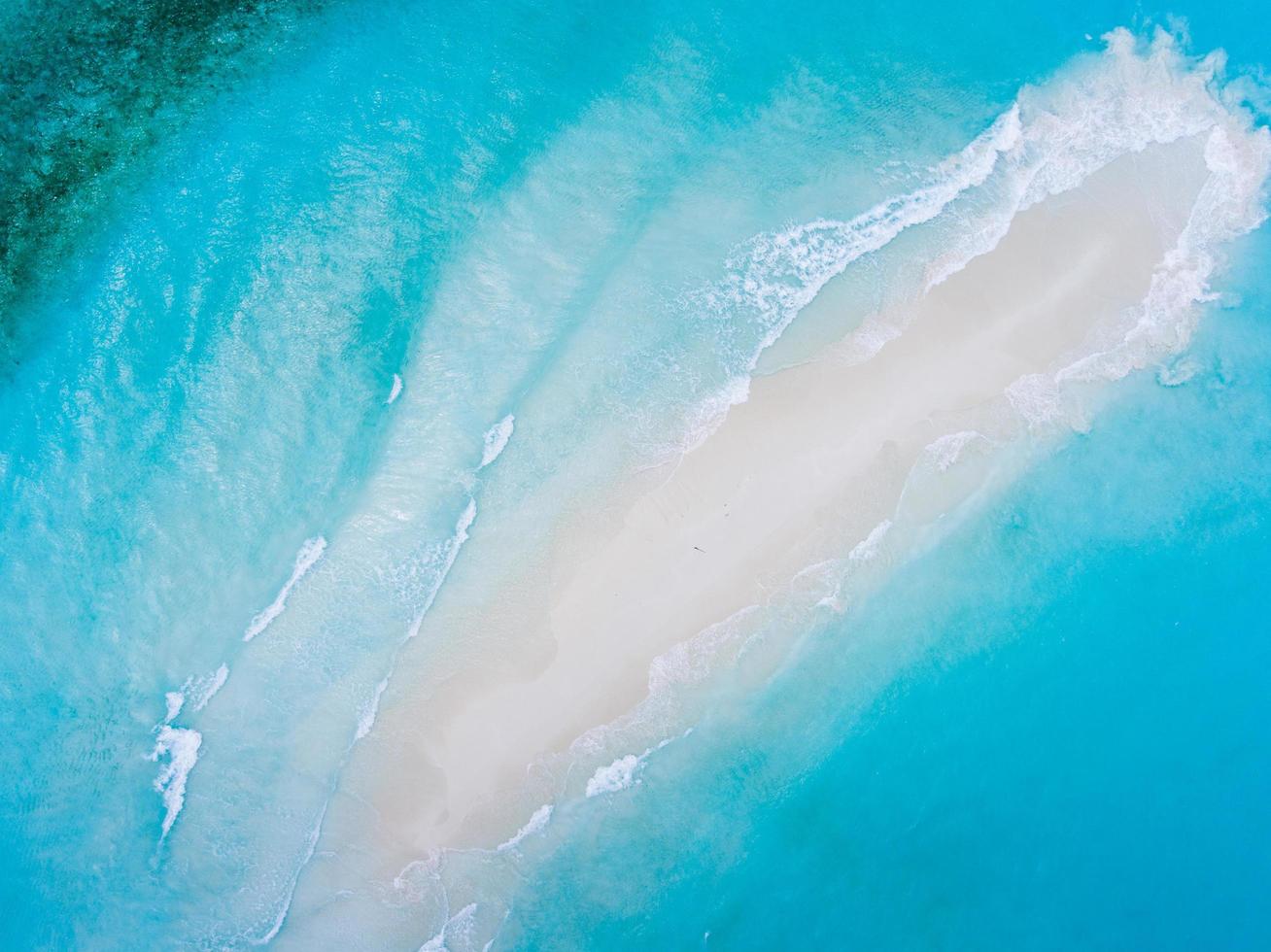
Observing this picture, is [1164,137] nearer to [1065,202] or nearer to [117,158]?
[1065,202]

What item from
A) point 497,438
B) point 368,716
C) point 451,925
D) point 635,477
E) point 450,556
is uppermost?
point 635,477

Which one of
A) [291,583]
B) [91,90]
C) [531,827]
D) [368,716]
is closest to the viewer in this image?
[531,827]

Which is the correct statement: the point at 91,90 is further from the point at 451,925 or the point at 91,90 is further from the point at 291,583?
the point at 451,925

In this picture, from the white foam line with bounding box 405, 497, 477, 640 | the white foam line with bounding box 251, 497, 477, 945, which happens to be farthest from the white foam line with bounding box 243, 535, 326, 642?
the white foam line with bounding box 405, 497, 477, 640

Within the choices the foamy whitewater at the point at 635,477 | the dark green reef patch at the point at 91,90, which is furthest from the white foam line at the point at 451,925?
the dark green reef patch at the point at 91,90

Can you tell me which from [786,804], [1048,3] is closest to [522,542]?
[786,804]

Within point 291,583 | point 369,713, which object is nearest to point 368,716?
point 369,713

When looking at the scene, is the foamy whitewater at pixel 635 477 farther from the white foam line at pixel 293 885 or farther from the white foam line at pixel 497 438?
the white foam line at pixel 497 438
